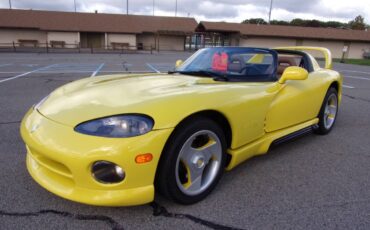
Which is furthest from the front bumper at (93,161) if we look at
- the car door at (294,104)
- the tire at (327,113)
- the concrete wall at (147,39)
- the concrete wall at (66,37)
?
the concrete wall at (147,39)

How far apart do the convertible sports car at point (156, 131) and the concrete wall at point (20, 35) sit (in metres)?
37.1

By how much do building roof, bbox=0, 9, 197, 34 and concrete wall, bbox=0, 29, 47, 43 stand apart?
0.87m

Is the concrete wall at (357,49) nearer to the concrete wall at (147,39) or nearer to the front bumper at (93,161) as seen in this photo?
the concrete wall at (147,39)

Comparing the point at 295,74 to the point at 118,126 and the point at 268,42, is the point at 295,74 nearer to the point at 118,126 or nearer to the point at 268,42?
the point at 118,126

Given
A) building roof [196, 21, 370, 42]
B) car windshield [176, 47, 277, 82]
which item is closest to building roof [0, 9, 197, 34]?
building roof [196, 21, 370, 42]

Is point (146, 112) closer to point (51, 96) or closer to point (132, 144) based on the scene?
point (132, 144)

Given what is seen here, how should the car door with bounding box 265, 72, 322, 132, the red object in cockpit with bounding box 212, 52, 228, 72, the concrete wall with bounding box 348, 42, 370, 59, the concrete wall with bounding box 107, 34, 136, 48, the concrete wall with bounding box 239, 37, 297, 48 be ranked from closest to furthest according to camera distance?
the car door with bounding box 265, 72, 322, 132 < the red object in cockpit with bounding box 212, 52, 228, 72 < the concrete wall with bounding box 107, 34, 136, 48 < the concrete wall with bounding box 239, 37, 297, 48 < the concrete wall with bounding box 348, 42, 370, 59

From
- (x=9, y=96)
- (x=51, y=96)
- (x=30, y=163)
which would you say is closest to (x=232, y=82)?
(x=51, y=96)

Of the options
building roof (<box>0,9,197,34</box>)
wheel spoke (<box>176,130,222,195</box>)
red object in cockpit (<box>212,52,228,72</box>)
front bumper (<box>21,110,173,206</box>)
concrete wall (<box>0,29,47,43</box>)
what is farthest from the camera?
building roof (<box>0,9,197,34</box>)

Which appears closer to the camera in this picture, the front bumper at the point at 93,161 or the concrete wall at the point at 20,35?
the front bumper at the point at 93,161

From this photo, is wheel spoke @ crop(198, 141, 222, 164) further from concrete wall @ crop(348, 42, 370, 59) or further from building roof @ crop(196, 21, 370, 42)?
concrete wall @ crop(348, 42, 370, 59)

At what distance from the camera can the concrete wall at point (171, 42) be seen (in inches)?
1493

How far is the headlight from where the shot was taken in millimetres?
1898

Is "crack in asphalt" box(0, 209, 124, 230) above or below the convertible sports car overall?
below
